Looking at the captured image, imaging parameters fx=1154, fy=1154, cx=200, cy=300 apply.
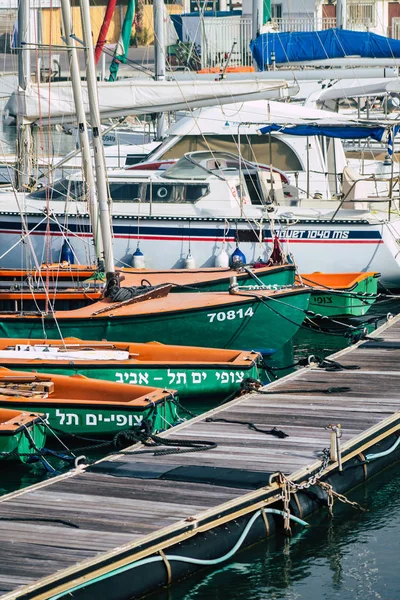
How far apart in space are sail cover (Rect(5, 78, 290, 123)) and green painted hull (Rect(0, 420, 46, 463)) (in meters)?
8.81

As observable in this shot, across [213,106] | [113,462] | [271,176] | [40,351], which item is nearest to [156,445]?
[113,462]

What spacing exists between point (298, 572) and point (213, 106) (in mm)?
14922

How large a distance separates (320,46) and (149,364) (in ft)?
52.2

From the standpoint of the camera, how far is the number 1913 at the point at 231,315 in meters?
15.7

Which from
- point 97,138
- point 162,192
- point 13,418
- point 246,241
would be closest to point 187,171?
point 162,192

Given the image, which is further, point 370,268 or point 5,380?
point 370,268

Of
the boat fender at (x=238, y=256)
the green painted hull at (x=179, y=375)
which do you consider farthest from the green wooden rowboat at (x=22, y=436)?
the boat fender at (x=238, y=256)

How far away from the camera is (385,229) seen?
65.3 feet

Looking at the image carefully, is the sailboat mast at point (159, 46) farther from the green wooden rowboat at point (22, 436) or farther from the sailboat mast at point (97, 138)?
the green wooden rowboat at point (22, 436)

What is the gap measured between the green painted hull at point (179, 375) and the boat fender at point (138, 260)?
6.83 metres

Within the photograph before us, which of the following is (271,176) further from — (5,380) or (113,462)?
(113,462)

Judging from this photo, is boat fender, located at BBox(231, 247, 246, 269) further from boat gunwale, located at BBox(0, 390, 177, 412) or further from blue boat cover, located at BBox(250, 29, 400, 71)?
blue boat cover, located at BBox(250, 29, 400, 71)

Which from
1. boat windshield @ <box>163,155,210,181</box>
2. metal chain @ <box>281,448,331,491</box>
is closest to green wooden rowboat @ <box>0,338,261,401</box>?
metal chain @ <box>281,448,331,491</box>

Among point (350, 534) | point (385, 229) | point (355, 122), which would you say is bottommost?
point (350, 534)
